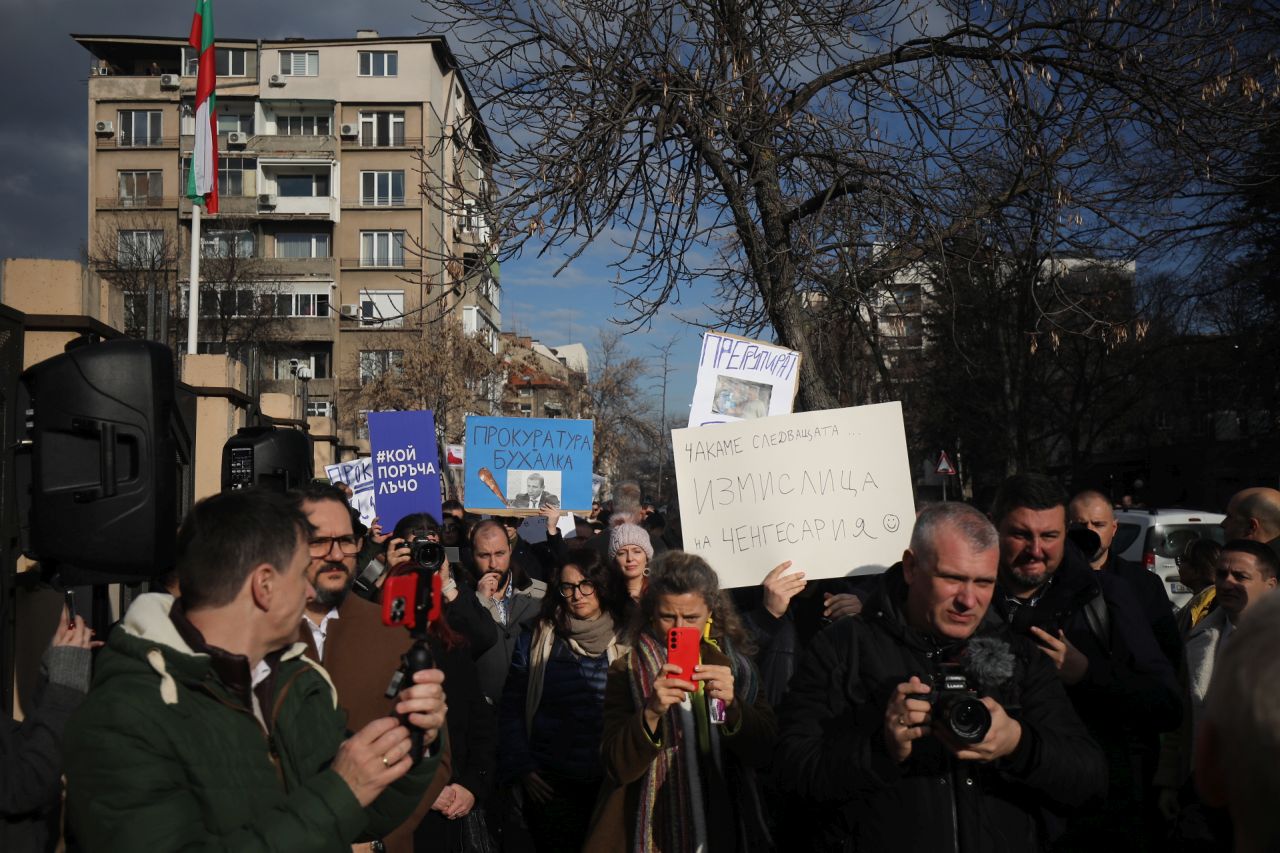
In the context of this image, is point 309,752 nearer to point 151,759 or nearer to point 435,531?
point 151,759

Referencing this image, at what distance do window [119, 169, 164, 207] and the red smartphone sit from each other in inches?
2434

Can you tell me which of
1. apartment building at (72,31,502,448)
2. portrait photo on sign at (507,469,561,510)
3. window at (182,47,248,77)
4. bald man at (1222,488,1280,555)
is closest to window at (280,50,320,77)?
apartment building at (72,31,502,448)

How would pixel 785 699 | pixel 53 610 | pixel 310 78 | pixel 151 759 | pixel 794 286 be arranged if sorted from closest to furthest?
pixel 151 759 → pixel 785 699 → pixel 53 610 → pixel 794 286 → pixel 310 78

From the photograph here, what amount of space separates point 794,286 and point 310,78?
196ft

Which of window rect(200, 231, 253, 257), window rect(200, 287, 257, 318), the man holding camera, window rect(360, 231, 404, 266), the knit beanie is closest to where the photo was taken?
the man holding camera

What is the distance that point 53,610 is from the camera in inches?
225

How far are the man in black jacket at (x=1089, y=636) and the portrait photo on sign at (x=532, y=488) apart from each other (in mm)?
7211

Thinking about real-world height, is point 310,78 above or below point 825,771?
above

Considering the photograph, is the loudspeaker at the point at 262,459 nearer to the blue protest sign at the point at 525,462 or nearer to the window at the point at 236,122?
the blue protest sign at the point at 525,462

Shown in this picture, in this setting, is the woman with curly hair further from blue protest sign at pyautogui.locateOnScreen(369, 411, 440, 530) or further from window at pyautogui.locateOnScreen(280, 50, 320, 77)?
window at pyautogui.locateOnScreen(280, 50, 320, 77)

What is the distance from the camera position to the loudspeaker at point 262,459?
6.86 m

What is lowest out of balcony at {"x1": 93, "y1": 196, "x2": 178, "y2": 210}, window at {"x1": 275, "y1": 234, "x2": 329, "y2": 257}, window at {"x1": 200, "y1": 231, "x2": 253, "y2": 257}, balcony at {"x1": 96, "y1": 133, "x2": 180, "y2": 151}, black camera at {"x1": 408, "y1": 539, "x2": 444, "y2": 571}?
black camera at {"x1": 408, "y1": 539, "x2": 444, "y2": 571}

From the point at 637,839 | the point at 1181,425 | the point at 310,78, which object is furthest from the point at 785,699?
the point at 310,78

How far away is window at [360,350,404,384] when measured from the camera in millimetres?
41006
